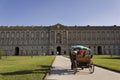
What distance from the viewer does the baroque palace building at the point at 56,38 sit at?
119312 mm

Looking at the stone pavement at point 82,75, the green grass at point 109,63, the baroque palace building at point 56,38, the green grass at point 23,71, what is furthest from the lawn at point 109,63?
the baroque palace building at point 56,38

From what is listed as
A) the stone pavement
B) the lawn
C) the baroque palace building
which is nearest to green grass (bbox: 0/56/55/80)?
the stone pavement

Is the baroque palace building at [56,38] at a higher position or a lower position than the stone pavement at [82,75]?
lower

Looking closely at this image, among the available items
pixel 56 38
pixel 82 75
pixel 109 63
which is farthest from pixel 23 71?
pixel 56 38

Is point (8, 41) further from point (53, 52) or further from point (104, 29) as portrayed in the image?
point (104, 29)

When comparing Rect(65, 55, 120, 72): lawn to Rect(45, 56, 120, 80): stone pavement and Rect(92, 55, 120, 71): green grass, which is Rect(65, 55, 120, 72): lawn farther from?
Rect(45, 56, 120, 80): stone pavement

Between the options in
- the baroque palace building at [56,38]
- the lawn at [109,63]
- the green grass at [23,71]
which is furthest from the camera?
the baroque palace building at [56,38]

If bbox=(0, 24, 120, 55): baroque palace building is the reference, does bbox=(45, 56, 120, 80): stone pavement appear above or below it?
above

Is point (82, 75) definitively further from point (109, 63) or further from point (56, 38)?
point (56, 38)

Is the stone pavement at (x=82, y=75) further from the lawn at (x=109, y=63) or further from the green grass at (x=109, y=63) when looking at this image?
the green grass at (x=109, y=63)

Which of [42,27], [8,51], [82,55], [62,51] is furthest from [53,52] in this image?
[82,55]

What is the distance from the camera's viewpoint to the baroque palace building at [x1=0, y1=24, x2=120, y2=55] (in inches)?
4697

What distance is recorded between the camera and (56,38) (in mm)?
120500

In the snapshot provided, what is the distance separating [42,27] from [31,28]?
5259 millimetres
